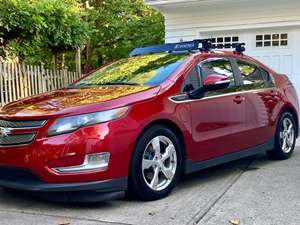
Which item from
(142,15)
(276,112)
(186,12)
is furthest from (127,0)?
(276,112)

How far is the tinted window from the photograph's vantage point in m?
6.09

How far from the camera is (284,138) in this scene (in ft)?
24.4

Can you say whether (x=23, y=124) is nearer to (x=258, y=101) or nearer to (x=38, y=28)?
(x=258, y=101)

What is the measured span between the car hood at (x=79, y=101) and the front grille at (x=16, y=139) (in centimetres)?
20

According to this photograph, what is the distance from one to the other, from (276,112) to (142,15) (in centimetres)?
1242

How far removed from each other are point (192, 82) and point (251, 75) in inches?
55.8

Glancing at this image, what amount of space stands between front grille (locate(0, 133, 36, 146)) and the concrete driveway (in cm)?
66

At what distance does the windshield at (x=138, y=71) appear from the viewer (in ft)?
18.8

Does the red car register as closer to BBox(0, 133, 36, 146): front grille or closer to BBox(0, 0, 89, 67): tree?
BBox(0, 133, 36, 146): front grille

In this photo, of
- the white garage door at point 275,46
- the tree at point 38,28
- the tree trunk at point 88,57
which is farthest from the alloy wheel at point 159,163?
the tree trunk at point 88,57

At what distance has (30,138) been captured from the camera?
15.7 ft

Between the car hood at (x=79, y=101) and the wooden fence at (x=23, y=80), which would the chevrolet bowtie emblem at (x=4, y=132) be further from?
the wooden fence at (x=23, y=80)

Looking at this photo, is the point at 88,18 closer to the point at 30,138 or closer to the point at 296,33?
the point at 296,33

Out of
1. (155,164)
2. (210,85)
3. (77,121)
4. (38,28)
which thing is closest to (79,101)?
(77,121)
